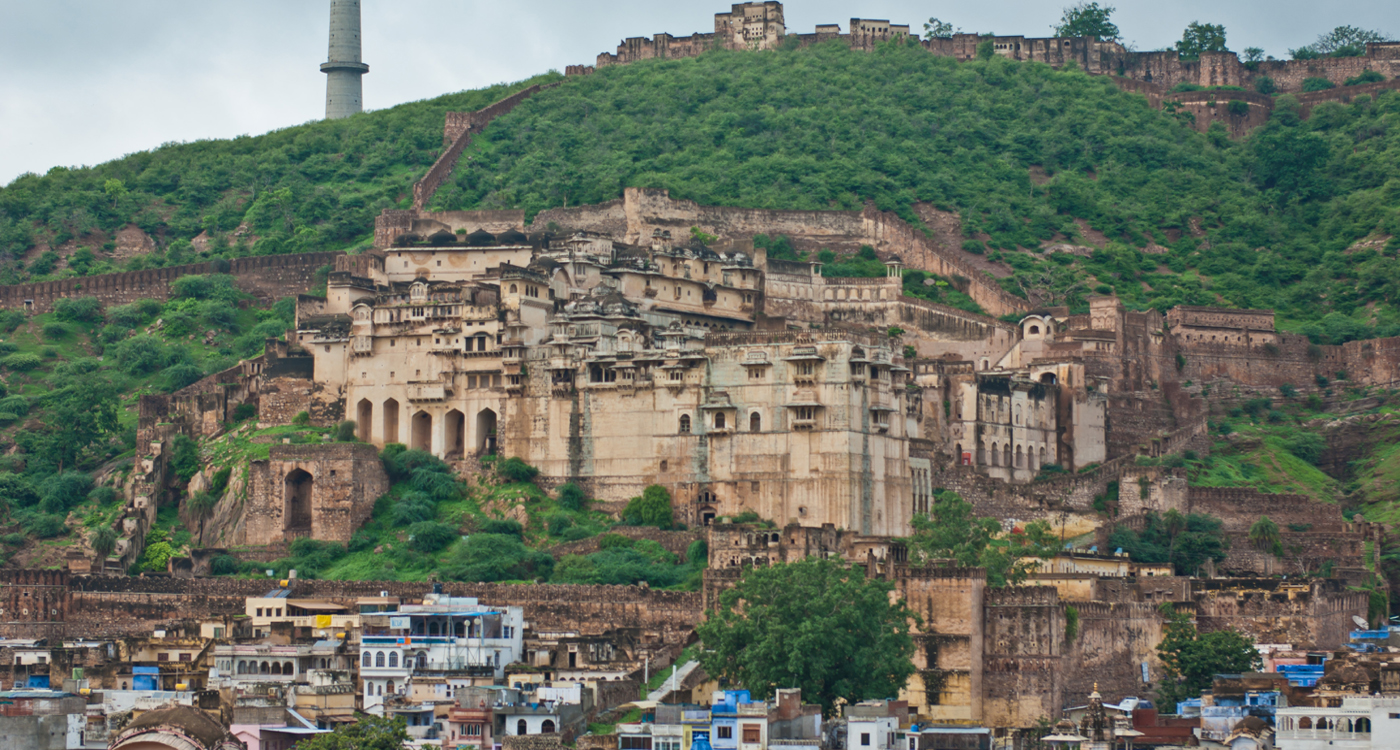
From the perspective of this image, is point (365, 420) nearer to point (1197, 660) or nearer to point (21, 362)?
point (21, 362)

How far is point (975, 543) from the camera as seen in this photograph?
68.8 meters

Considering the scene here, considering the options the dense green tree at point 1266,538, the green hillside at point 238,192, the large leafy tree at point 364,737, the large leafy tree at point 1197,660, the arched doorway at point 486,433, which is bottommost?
the large leafy tree at point 364,737

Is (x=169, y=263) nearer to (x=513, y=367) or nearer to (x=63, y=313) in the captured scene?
(x=63, y=313)

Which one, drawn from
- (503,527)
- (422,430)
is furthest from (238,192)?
(503,527)

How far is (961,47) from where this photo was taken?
13200 cm

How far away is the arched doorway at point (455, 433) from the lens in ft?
271

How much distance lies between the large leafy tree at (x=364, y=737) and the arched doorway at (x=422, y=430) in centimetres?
3196

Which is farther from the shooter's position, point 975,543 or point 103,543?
point 103,543

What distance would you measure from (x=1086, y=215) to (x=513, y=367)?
141ft

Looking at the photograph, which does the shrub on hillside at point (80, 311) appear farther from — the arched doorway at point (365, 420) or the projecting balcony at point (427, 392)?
the projecting balcony at point (427, 392)

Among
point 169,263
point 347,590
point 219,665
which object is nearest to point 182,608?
point 347,590

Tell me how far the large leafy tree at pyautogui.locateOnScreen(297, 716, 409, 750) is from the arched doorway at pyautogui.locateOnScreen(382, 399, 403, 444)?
106 ft

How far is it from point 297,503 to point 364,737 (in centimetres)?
3266

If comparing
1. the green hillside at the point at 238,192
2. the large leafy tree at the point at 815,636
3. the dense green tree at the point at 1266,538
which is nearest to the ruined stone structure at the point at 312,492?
the large leafy tree at the point at 815,636
